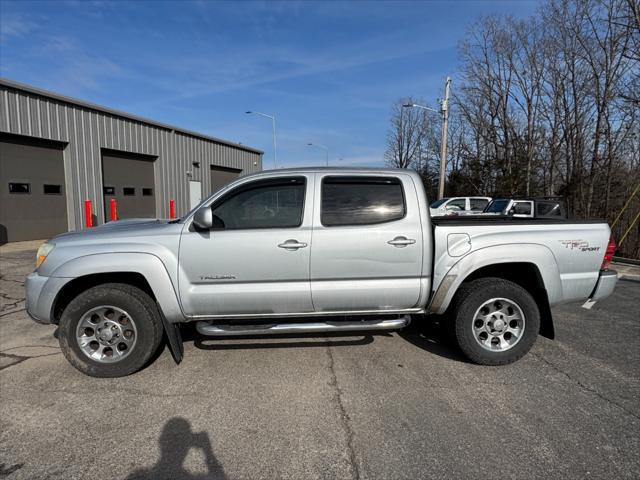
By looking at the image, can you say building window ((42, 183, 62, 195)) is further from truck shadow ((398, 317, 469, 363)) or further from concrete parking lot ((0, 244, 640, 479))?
truck shadow ((398, 317, 469, 363))

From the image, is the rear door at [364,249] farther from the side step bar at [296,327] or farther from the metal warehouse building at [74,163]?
the metal warehouse building at [74,163]

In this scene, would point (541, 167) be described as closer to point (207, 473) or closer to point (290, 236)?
point (290, 236)

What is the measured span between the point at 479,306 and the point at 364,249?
4.24ft

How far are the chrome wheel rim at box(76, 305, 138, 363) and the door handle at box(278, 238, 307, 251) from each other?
160 cm

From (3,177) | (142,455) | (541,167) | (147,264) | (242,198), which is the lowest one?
(142,455)

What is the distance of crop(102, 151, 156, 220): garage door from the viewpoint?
52.4 feet

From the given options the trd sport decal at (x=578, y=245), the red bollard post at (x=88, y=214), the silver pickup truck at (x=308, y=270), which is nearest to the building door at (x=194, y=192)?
the red bollard post at (x=88, y=214)

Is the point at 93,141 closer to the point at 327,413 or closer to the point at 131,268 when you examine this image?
the point at 131,268

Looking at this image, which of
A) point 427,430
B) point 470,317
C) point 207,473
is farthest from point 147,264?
point 470,317

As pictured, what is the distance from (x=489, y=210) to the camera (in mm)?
14578

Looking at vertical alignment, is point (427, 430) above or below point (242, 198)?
below

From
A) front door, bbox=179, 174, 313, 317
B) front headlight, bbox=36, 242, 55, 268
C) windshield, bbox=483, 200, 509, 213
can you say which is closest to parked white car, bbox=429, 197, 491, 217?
windshield, bbox=483, 200, 509, 213

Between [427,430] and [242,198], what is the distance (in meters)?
2.59

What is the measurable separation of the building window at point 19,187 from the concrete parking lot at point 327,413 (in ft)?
35.1
